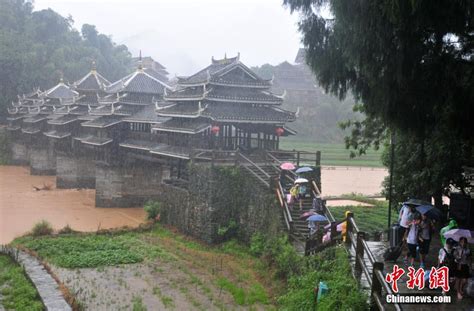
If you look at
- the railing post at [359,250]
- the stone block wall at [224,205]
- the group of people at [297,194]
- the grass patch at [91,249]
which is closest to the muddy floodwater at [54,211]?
the grass patch at [91,249]

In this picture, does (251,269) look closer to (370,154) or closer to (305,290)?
(305,290)

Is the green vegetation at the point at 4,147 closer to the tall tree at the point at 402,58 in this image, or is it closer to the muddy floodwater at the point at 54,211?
the muddy floodwater at the point at 54,211

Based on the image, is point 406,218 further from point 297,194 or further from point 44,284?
point 44,284

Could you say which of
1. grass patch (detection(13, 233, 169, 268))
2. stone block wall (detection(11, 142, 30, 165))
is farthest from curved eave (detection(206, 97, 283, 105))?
stone block wall (detection(11, 142, 30, 165))

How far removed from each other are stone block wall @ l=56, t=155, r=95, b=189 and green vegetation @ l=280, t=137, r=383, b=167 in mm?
29721

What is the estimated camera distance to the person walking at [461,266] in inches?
355

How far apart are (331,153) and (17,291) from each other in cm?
5400

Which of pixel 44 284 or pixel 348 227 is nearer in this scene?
pixel 348 227

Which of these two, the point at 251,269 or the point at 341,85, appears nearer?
the point at 341,85

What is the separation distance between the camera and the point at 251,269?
55.1 feet

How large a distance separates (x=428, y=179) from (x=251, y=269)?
6.35m

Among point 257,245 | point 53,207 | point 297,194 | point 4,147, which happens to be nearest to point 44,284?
point 257,245

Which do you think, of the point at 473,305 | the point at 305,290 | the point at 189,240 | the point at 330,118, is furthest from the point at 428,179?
the point at 330,118

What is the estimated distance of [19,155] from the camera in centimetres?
5319
